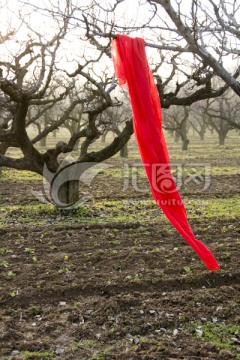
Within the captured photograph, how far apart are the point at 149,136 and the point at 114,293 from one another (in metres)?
2.01

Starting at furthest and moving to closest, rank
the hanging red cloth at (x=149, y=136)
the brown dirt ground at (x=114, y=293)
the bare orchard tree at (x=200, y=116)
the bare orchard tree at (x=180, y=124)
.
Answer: the bare orchard tree at (x=200, y=116) → the bare orchard tree at (x=180, y=124) → the hanging red cloth at (x=149, y=136) → the brown dirt ground at (x=114, y=293)

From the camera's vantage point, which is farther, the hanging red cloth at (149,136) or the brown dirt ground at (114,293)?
the hanging red cloth at (149,136)

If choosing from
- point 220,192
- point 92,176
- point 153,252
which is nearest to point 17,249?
point 153,252

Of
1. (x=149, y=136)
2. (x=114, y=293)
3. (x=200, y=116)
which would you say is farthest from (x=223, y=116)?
(x=114, y=293)

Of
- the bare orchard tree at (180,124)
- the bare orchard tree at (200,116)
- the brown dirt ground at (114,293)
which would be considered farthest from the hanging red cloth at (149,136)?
the bare orchard tree at (200,116)

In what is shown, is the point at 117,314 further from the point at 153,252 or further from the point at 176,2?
the point at 176,2

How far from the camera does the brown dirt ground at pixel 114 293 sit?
171 inches

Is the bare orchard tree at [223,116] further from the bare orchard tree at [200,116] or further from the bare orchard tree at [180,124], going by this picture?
the bare orchard tree at [180,124]

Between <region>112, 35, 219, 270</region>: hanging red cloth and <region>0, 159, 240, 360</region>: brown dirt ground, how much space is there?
2.25 ft

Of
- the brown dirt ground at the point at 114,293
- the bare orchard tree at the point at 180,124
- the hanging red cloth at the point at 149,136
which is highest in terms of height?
the bare orchard tree at the point at 180,124

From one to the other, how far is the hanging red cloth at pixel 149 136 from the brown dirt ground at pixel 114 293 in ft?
2.25

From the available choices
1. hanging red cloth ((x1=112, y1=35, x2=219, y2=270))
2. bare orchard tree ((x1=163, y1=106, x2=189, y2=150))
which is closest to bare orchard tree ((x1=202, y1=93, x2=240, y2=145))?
bare orchard tree ((x1=163, y1=106, x2=189, y2=150))

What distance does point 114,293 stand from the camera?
5559mm

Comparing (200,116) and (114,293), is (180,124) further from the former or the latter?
(114,293)
